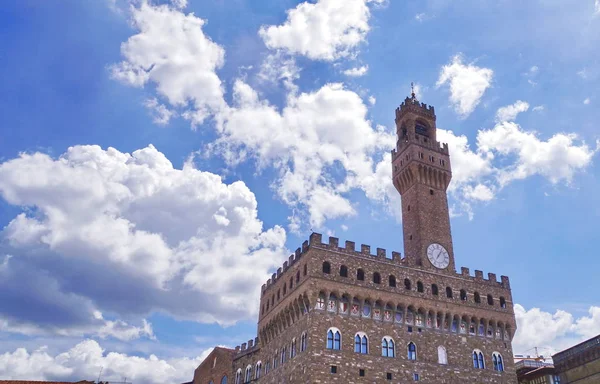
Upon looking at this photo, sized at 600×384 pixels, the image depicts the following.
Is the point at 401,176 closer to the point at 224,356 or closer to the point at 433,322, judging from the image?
the point at 433,322

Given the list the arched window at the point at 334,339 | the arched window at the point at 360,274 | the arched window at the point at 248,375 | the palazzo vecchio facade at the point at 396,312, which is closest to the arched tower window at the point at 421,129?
the palazzo vecchio facade at the point at 396,312

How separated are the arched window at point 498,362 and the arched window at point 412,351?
328 inches

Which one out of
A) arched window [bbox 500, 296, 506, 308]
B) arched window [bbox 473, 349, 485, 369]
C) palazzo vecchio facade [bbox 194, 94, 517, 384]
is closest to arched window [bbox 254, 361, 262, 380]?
palazzo vecchio facade [bbox 194, 94, 517, 384]

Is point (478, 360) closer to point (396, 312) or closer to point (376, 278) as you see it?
point (396, 312)

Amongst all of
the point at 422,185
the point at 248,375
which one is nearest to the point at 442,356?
the point at 422,185

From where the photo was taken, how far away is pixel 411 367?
40750 mm

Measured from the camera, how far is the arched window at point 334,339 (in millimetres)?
39125

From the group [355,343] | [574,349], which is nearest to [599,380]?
[574,349]

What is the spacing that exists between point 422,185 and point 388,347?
16800 mm

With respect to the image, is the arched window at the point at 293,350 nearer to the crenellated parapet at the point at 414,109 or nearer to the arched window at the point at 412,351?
the arched window at the point at 412,351

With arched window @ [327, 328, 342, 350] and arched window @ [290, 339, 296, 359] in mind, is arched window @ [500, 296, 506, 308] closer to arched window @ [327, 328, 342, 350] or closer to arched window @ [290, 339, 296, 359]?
arched window @ [327, 328, 342, 350]

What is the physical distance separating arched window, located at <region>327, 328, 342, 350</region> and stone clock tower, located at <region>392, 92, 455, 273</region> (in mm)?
10073

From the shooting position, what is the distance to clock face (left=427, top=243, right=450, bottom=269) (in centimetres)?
4641

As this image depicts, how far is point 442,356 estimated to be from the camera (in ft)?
139
